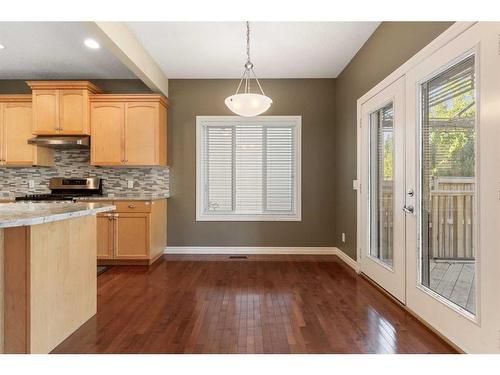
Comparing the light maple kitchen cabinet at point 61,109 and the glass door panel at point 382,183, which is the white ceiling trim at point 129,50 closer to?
the light maple kitchen cabinet at point 61,109

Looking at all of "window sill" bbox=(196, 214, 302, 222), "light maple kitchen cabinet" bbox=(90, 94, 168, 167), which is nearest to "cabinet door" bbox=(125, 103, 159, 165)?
"light maple kitchen cabinet" bbox=(90, 94, 168, 167)

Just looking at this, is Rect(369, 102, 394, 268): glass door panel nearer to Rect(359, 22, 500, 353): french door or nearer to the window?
Rect(359, 22, 500, 353): french door

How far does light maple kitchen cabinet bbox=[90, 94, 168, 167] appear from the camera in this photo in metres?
4.27

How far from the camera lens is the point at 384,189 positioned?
3115 millimetres

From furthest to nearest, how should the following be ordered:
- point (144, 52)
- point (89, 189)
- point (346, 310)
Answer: point (89, 189) < point (144, 52) < point (346, 310)

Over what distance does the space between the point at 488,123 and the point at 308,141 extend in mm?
3069

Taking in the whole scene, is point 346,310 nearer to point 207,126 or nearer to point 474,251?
point 474,251

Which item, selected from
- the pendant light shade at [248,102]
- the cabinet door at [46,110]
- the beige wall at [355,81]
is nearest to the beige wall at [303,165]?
the beige wall at [355,81]

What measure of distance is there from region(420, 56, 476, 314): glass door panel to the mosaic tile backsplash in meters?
3.59

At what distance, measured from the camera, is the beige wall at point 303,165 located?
15.5 ft

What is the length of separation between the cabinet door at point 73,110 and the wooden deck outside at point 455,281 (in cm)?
442

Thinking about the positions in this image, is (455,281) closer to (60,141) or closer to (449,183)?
(449,183)
